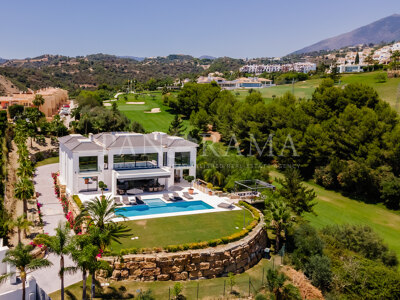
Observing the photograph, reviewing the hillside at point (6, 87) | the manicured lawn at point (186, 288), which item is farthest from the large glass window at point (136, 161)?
the hillside at point (6, 87)

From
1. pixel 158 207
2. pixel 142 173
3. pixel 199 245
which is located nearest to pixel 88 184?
pixel 142 173

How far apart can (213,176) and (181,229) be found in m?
13.3

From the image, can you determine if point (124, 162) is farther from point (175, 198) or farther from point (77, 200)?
point (175, 198)

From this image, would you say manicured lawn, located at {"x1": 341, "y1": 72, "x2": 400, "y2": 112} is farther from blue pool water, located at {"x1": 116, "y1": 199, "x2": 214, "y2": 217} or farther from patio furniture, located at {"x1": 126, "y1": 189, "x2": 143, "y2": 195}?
patio furniture, located at {"x1": 126, "y1": 189, "x2": 143, "y2": 195}

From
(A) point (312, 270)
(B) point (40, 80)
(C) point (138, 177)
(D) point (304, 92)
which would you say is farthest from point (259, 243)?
(B) point (40, 80)

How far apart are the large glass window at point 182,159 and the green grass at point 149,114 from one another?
33.7m

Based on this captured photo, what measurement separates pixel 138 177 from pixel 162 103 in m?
66.4

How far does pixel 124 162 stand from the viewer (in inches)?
1390

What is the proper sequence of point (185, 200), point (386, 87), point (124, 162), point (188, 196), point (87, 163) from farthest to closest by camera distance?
point (386, 87) → point (124, 162) → point (87, 163) → point (188, 196) → point (185, 200)

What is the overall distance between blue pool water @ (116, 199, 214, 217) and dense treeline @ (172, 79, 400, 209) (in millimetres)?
20987

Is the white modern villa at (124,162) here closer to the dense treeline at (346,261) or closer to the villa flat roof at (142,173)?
the villa flat roof at (142,173)

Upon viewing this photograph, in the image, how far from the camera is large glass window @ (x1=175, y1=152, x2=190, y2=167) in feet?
123

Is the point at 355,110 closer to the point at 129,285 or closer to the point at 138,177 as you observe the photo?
the point at 138,177

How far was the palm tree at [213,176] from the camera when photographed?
38.3 metres
